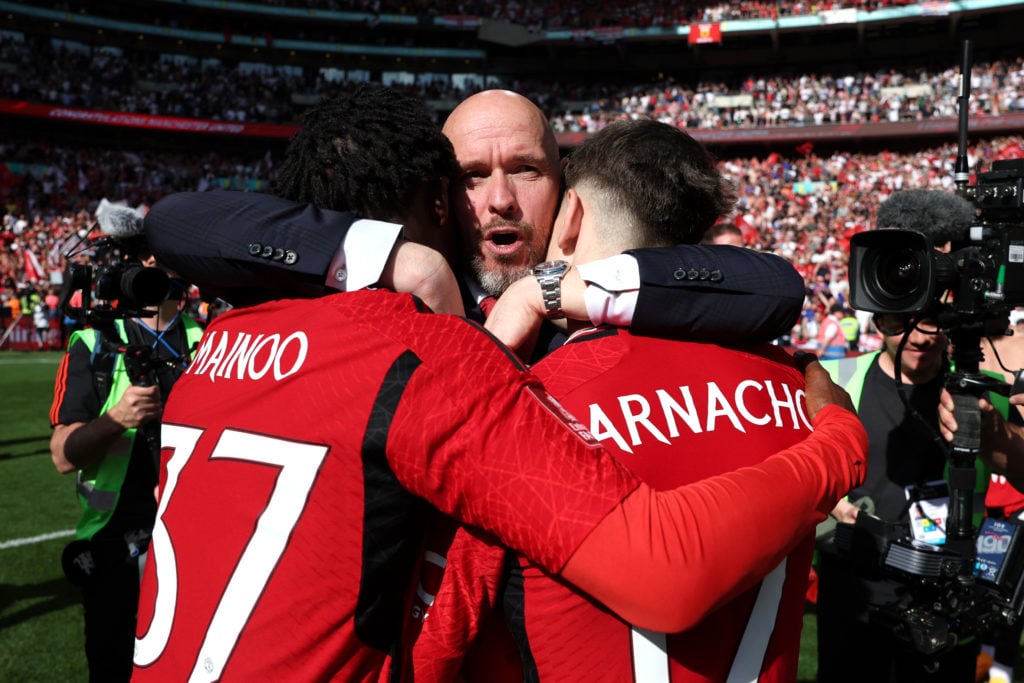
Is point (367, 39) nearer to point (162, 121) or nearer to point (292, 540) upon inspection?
point (162, 121)

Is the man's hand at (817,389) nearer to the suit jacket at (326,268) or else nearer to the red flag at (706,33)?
the suit jacket at (326,268)

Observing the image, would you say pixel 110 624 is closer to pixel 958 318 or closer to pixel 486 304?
pixel 486 304

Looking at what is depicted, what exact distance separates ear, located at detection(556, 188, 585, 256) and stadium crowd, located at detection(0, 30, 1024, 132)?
31185mm

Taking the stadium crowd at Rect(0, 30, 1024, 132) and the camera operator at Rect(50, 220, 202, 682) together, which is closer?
the camera operator at Rect(50, 220, 202, 682)

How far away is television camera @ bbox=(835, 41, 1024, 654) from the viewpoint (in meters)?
2.59

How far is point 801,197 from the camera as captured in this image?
29812 mm

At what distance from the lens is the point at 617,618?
4.50ft

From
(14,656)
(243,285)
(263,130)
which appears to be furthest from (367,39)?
Result: (243,285)

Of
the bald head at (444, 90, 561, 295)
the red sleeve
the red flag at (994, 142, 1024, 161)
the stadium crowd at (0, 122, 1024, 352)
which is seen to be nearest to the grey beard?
the bald head at (444, 90, 561, 295)

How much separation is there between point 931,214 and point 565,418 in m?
2.56

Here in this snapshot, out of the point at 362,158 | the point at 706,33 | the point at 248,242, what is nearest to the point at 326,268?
the point at 248,242

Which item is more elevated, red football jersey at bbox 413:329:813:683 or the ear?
the ear

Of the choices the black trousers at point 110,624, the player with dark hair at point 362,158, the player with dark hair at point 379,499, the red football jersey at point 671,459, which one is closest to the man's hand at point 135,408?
the black trousers at point 110,624

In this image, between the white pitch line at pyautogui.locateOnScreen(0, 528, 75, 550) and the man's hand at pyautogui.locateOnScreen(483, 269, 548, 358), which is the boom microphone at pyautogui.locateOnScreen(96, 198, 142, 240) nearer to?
the man's hand at pyautogui.locateOnScreen(483, 269, 548, 358)
